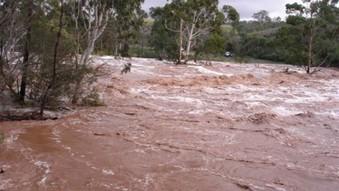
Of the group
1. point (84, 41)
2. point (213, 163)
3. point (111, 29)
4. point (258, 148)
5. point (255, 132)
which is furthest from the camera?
point (111, 29)

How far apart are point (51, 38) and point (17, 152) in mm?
3999

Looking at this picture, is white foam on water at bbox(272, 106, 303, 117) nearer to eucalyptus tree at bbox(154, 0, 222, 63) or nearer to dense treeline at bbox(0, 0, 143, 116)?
dense treeline at bbox(0, 0, 143, 116)

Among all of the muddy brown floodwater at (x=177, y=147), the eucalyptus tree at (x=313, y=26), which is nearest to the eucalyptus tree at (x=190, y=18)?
the eucalyptus tree at (x=313, y=26)

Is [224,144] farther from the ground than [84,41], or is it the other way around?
[84,41]

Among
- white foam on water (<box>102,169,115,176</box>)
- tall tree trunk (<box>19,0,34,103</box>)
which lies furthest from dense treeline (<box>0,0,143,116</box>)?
white foam on water (<box>102,169,115,176</box>)

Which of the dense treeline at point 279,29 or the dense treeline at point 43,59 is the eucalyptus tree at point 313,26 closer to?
the dense treeline at point 279,29

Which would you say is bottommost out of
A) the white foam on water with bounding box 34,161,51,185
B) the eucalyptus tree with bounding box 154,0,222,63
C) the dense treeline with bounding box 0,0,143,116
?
the white foam on water with bounding box 34,161,51,185

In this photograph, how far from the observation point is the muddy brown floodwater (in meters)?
6.62

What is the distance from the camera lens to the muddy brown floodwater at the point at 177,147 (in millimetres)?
6620

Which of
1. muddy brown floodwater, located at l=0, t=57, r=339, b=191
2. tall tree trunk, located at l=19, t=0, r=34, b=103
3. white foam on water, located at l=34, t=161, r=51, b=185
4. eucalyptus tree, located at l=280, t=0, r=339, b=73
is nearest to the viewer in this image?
white foam on water, located at l=34, t=161, r=51, b=185

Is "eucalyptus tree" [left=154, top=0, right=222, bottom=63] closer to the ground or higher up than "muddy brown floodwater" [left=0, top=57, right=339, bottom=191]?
higher up

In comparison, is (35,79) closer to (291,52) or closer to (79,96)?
(79,96)

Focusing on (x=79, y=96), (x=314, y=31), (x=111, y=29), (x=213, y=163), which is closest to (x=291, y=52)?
(x=314, y=31)

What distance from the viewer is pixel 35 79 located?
442 inches
